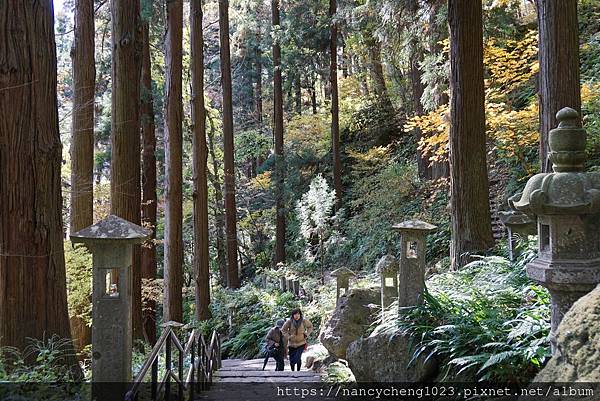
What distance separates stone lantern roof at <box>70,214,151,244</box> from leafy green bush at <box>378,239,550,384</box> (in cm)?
309

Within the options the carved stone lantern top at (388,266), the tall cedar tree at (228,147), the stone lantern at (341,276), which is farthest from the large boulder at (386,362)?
the tall cedar tree at (228,147)

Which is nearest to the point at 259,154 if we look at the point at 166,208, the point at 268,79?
the point at 268,79

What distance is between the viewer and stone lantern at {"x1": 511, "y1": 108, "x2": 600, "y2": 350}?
3.87m

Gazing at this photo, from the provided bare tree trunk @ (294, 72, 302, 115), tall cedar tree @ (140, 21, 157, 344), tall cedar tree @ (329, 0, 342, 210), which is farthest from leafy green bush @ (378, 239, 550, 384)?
bare tree trunk @ (294, 72, 302, 115)

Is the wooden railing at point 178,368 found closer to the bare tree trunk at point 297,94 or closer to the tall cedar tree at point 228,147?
the tall cedar tree at point 228,147

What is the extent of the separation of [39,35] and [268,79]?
102 ft

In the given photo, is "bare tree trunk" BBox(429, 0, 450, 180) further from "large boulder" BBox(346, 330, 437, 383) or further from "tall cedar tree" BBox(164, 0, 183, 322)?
"large boulder" BBox(346, 330, 437, 383)

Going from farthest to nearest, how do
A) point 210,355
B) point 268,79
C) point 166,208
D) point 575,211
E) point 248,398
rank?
point 268,79, point 166,208, point 210,355, point 248,398, point 575,211

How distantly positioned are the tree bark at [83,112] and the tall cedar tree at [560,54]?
847 cm

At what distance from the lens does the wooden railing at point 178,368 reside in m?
4.66

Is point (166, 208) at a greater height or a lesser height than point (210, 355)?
greater

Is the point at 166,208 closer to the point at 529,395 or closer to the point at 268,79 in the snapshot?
the point at 529,395

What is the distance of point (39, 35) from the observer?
215 inches

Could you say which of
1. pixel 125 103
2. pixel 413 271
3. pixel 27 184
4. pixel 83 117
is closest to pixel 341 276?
pixel 413 271
